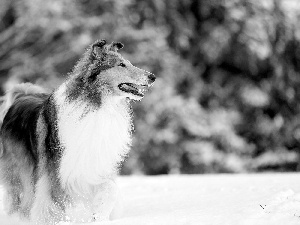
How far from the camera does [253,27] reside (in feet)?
56.7

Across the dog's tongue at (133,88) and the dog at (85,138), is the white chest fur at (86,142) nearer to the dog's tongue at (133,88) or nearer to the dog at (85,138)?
the dog at (85,138)

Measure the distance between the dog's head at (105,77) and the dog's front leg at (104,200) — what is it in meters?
0.85

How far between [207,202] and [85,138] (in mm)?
1488

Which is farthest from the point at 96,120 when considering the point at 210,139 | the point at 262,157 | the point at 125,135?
the point at 262,157

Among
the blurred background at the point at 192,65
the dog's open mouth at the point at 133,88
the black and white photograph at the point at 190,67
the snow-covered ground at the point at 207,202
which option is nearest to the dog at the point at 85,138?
the dog's open mouth at the point at 133,88

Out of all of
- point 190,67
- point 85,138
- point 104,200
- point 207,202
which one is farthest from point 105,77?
point 190,67

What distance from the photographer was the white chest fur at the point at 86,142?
5.41 metres

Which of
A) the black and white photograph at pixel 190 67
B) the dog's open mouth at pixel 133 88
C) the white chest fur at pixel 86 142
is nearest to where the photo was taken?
the white chest fur at pixel 86 142

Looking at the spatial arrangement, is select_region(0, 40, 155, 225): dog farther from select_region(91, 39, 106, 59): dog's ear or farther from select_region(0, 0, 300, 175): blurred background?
select_region(0, 0, 300, 175): blurred background

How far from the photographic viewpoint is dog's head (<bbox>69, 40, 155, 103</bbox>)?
548cm

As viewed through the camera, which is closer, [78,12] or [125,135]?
[125,135]

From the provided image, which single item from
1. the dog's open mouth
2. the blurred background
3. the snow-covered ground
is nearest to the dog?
the dog's open mouth

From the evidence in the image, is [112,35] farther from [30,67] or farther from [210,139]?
[210,139]

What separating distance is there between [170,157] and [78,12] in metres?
5.04
